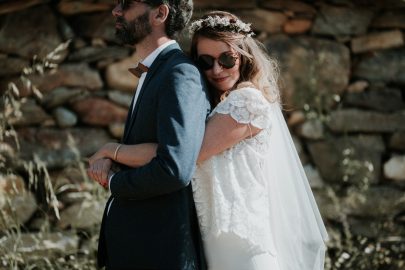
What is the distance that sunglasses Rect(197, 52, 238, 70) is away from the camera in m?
2.59

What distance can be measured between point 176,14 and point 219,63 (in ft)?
0.78

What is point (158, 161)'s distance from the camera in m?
2.28

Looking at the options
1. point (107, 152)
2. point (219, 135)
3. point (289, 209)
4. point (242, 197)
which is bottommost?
point (289, 209)

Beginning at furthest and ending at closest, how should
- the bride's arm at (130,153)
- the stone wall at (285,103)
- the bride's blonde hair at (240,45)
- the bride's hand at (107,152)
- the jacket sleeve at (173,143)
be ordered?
the stone wall at (285,103) < the bride's blonde hair at (240,45) < the bride's hand at (107,152) < the bride's arm at (130,153) < the jacket sleeve at (173,143)

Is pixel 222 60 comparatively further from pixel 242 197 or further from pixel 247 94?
pixel 242 197

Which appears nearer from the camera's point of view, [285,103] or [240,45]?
[240,45]

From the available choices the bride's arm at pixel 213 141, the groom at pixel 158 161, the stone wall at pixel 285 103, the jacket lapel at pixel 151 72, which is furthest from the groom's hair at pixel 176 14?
the stone wall at pixel 285 103

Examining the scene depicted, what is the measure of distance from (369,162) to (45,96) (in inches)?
88.0

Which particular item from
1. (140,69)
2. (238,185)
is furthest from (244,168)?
(140,69)

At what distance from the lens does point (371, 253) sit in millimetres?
4719

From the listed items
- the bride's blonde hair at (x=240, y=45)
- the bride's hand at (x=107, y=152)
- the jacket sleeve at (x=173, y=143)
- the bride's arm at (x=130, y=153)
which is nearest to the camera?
the jacket sleeve at (x=173, y=143)

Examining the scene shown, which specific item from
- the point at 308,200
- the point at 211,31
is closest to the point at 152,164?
the point at 211,31

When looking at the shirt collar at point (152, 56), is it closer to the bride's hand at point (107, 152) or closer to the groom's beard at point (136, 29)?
the groom's beard at point (136, 29)

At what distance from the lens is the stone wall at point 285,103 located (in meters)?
4.52
